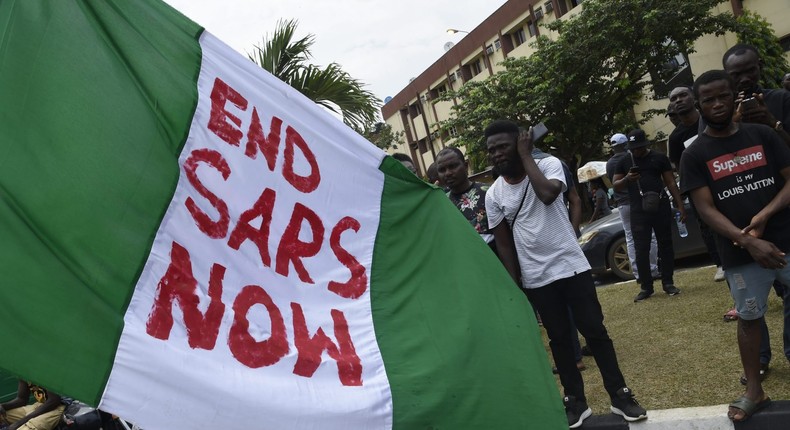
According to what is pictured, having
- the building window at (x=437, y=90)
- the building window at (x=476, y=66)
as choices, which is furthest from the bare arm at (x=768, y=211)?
the building window at (x=437, y=90)

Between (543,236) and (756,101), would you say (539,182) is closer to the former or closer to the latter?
(543,236)

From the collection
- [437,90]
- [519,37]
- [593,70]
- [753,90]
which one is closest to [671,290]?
[753,90]

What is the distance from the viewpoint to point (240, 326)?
258 centimetres

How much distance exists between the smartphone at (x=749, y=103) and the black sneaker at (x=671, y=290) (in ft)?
10.6

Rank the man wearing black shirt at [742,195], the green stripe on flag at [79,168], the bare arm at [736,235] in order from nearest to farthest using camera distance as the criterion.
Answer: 1. the green stripe on flag at [79,168]
2. the bare arm at [736,235]
3. the man wearing black shirt at [742,195]

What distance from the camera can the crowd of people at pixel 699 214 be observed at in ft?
12.3

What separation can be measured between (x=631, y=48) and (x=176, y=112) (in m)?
24.1

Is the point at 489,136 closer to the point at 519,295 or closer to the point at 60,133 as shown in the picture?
the point at 519,295

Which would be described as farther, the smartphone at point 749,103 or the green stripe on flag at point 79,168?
the smartphone at point 749,103

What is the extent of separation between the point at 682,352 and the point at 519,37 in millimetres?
35466

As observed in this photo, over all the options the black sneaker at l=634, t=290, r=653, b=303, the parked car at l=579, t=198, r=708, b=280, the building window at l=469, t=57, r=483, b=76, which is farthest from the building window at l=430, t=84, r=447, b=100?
the black sneaker at l=634, t=290, r=653, b=303

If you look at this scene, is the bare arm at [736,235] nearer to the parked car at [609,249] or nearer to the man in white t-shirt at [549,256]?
the man in white t-shirt at [549,256]

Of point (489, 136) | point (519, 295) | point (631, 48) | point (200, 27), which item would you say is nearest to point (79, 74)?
point (200, 27)

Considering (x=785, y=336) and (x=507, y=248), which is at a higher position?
(x=507, y=248)
